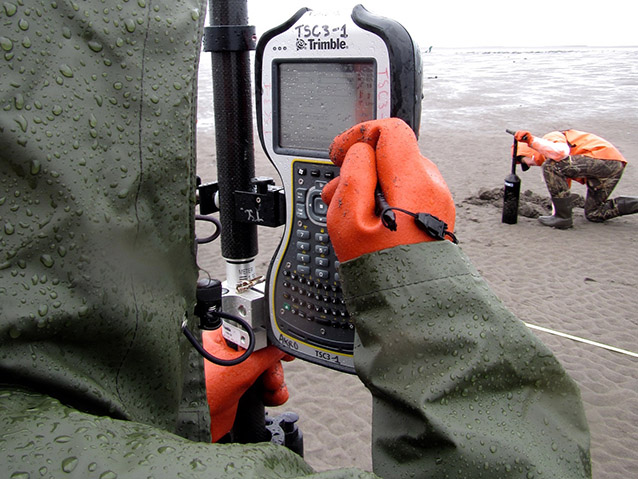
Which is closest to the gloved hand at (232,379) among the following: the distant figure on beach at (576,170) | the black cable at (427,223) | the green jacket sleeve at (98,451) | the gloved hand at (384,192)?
the gloved hand at (384,192)

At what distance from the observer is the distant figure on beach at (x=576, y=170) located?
6.47 metres

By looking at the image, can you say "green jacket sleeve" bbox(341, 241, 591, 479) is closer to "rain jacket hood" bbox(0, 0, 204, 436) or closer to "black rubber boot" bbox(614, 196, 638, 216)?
"rain jacket hood" bbox(0, 0, 204, 436)

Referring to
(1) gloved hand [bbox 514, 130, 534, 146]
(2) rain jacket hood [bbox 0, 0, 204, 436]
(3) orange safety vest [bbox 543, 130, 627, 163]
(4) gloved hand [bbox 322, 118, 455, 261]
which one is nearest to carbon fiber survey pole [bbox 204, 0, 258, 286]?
(4) gloved hand [bbox 322, 118, 455, 261]

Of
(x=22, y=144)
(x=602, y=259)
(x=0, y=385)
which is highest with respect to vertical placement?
(x=22, y=144)

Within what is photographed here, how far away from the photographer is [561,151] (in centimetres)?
648

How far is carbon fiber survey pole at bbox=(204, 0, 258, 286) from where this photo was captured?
189 cm

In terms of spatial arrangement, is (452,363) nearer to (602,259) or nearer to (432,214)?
(432,214)

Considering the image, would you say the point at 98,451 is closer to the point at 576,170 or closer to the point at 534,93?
the point at 576,170

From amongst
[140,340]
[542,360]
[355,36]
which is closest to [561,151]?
[355,36]

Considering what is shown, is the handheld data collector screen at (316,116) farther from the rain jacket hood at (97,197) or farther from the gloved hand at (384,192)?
the rain jacket hood at (97,197)

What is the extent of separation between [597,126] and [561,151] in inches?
290

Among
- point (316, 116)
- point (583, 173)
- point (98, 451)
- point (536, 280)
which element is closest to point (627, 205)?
point (583, 173)

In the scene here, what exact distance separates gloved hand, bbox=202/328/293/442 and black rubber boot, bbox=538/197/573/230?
5.00m

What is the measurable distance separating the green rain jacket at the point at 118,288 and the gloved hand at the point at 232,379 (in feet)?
3.05
